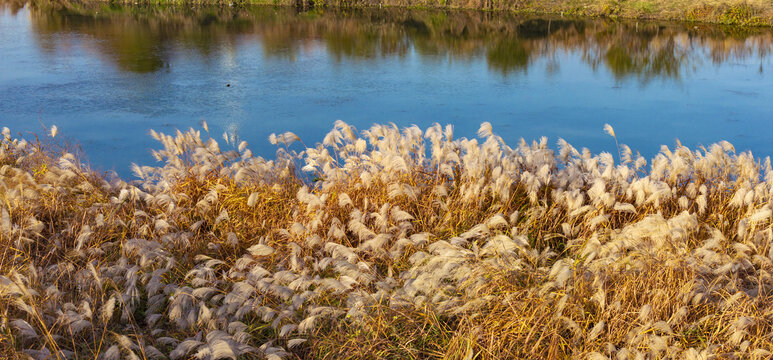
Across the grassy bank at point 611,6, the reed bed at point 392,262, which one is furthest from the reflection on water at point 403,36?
the reed bed at point 392,262

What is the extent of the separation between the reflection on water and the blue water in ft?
0.21

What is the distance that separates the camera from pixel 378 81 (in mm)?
9633

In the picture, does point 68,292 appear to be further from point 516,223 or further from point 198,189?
point 516,223

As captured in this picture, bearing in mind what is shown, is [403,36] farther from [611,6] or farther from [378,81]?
[611,6]

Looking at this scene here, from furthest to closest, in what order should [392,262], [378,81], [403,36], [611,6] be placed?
[611,6] → [403,36] → [378,81] → [392,262]

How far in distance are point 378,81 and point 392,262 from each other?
6.32 m

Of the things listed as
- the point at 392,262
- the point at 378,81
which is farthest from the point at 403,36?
the point at 392,262

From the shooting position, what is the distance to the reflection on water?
1170cm

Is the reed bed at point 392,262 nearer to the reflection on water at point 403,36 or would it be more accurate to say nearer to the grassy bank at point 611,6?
the reflection on water at point 403,36

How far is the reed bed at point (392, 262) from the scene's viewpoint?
2.81 meters

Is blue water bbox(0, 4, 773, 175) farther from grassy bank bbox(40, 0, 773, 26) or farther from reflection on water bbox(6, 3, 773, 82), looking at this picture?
grassy bank bbox(40, 0, 773, 26)

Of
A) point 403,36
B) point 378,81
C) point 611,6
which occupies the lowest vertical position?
point 378,81

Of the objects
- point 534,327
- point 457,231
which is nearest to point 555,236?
point 457,231

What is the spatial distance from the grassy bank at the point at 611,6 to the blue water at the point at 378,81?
1513 millimetres
